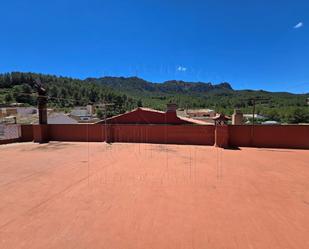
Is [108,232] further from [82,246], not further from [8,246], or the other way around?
[8,246]

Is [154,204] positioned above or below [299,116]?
below

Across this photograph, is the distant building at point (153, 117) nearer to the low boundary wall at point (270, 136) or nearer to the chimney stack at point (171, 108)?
the chimney stack at point (171, 108)

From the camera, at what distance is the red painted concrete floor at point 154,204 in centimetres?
310

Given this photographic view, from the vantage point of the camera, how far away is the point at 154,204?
4273mm

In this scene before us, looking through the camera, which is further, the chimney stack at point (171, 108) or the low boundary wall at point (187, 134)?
the chimney stack at point (171, 108)

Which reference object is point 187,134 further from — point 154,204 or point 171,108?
point 154,204

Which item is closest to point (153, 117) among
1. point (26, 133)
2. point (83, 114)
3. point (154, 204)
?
point (26, 133)

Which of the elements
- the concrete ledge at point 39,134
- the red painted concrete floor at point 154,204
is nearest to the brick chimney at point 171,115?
the red painted concrete floor at point 154,204

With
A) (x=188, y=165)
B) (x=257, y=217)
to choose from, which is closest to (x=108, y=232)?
(x=257, y=217)

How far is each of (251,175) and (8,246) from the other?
19.3 ft

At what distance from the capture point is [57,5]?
10141mm

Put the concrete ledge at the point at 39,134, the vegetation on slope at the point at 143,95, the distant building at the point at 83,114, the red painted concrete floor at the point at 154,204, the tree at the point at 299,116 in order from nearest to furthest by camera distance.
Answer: the red painted concrete floor at the point at 154,204, the concrete ledge at the point at 39,134, the vegetation on slope at the point at 143,95, the distant building at the point at 83,114, the tree at the point at 299,116

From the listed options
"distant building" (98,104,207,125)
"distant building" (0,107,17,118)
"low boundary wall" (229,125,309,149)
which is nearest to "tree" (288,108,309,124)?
"low boundary wall" (229,125,309,149)

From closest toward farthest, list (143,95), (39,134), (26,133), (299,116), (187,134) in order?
(187,134), (39,134), (26,133), (299,116), (143,95)
